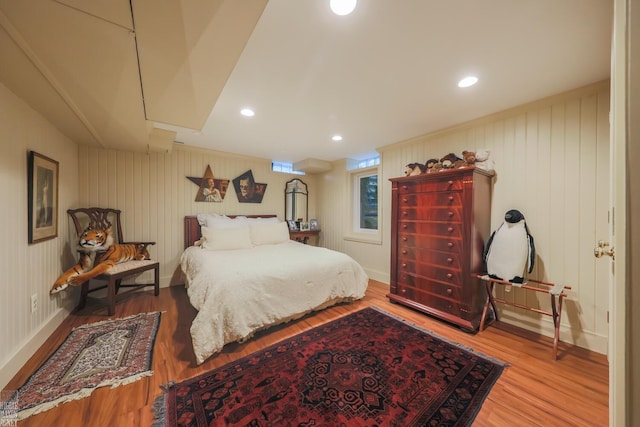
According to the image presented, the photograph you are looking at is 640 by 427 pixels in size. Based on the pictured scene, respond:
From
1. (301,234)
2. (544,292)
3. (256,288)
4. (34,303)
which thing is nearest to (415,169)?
(544,292)

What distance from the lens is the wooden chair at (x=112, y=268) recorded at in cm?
233

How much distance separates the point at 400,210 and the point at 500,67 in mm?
1576

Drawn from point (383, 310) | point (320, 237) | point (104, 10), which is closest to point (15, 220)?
point (104, 10)

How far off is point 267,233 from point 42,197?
7.48 ft

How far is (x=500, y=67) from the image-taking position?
62.3 inches

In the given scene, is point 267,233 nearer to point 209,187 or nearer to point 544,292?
point 209,187

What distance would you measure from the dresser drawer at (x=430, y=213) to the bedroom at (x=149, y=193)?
523mm

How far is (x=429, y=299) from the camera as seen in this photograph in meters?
2.45

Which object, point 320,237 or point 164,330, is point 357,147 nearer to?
point 320,237

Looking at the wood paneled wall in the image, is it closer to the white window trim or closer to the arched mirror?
the white window trim

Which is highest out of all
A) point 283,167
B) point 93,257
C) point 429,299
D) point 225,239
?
point 283,167

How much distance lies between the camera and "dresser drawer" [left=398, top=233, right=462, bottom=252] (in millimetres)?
2246

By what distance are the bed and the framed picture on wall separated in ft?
3.95

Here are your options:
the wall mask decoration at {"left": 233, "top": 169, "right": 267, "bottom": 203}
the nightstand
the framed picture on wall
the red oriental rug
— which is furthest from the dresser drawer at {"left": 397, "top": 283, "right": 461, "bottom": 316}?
the framed picture on wall
